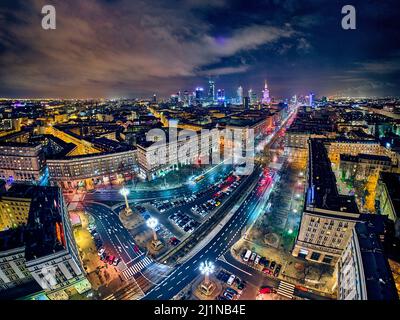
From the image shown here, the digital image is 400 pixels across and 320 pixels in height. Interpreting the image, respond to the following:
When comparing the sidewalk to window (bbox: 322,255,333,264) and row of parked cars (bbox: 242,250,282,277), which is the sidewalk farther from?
window (bbox: 322,255,333,264)

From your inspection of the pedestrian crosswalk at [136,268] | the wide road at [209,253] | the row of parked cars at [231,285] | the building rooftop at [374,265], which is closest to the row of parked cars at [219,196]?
the wide road at [209,253]

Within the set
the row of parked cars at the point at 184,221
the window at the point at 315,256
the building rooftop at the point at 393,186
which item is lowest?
the window at the point at 315,256

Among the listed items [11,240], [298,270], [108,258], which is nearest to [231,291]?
[298,270]

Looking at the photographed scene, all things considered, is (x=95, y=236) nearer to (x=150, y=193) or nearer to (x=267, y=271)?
(x=150, y=193)

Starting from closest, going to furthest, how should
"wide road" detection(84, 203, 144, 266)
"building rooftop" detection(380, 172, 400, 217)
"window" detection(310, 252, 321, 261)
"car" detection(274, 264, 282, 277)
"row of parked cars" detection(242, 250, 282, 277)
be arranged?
1. "car" detection(274, 264, 282, 277)
2. "row of parked cars" detection(242, 250, 282, 277)
3. "window" detection(310, 252, 321, 261)
4. "wide road" detection(84, 203, 144, 266)
5. "building rooftop" detection(380, 172, 400, 217)

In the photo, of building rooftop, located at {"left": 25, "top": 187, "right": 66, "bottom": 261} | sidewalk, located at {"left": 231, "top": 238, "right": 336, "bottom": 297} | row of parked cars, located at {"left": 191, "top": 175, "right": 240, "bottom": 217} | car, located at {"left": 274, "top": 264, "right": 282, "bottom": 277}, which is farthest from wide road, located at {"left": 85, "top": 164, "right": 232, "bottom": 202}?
car, located at {"left": 274, "top": 264, "right": 282, "bottom": 277}

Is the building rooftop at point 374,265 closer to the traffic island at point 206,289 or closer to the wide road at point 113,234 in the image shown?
the traffic island at point 206,289
